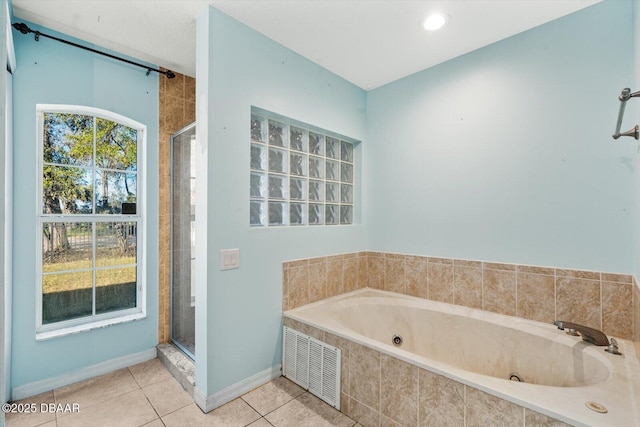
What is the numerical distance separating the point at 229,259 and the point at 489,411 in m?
1.57

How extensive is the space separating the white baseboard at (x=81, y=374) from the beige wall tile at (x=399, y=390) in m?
1.96

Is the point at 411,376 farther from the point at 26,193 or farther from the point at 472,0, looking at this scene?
the point at 26,193

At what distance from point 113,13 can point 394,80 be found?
2201mm

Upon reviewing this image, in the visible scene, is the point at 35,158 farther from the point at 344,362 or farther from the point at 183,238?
the point at 344,362

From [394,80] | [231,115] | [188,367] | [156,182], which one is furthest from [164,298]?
[394,80]

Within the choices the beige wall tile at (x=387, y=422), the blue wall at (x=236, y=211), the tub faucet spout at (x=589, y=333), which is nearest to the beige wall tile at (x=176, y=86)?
the blue wall at (x=236, y=211)

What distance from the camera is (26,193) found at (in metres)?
1.99

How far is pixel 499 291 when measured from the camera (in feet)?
7.25

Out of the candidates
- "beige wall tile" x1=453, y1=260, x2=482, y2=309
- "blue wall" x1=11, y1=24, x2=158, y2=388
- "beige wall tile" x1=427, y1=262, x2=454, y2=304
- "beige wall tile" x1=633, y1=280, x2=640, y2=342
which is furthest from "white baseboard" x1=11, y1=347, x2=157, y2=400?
"beige wall tile" x1=633, y1=280, x2=640, y2=342

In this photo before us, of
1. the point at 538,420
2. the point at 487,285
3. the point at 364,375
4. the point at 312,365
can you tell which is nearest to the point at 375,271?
the point at 487,285

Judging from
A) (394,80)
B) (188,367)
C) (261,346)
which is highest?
(394,80)

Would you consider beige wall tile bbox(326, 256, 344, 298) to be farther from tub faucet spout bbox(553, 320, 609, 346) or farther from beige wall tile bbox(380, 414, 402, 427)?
tub faucet spout bbox(553, 320, 609, 346)

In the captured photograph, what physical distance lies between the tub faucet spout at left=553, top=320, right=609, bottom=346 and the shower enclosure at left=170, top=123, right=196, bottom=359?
2516 mm

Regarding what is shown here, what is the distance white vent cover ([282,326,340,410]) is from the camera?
190cm
